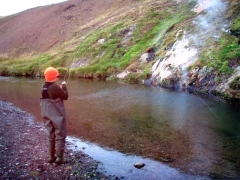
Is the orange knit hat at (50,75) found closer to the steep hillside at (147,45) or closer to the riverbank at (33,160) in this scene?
the riverbank at (33,160)

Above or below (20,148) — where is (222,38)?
above

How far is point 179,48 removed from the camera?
86.7ft

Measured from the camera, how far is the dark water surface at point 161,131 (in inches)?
288

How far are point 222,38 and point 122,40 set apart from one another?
17626 mm

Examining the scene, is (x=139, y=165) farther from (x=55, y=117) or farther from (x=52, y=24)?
(x=52, y=24)

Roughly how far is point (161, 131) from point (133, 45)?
27.1 m

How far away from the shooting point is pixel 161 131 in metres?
10.7

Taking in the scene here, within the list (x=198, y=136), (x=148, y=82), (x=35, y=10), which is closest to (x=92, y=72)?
(x=148, y=82)

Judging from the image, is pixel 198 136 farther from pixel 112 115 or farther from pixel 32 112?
pixel 32 112

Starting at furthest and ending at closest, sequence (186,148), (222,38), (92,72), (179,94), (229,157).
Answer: (92,72) < (222,38) < (179,94) < (186,148) < (229,157)

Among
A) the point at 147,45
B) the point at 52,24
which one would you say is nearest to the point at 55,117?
the point at 147,45

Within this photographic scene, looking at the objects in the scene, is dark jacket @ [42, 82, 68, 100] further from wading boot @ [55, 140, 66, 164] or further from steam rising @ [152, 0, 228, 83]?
steam rising @ [152, 0, 228, 83]

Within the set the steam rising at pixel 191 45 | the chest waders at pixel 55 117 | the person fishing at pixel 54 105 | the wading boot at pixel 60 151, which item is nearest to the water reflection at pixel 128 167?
the wading boot at pixel 60 151

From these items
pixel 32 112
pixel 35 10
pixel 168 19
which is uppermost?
pixel 35 10
